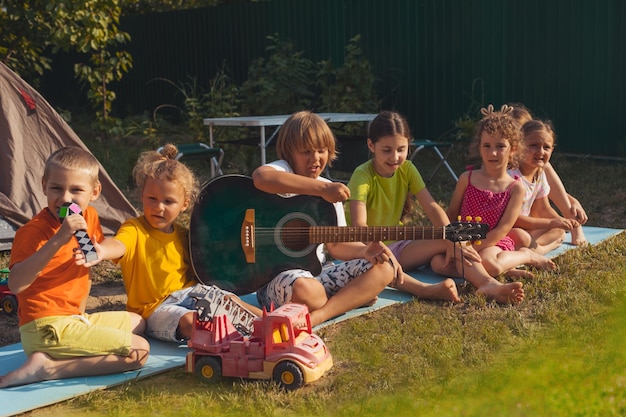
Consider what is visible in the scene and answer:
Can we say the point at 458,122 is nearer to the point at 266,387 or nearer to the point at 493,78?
the point at 493,78

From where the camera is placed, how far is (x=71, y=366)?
336cm

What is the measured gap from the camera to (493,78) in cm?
971

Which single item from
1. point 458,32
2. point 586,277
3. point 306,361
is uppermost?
point 458,32

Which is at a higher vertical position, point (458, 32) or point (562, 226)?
point (458, 32)

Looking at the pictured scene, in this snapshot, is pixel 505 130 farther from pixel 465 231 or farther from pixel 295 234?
pixel 295 234

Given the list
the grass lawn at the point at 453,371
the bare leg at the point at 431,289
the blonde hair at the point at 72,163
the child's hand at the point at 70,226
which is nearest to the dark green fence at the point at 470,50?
the grass lawn at the point at 453,371

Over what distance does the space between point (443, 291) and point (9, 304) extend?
230cm

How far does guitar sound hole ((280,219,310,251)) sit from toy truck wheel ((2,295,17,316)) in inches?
58.2

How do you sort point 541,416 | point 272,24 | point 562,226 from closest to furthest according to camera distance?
1. point 541,416
2. point 562,226
3. point 272,24

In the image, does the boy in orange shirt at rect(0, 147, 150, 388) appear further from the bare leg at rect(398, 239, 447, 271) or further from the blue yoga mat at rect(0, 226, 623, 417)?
the bare leg at rect(398, 239, 447, 271)

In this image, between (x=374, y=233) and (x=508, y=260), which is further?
(x=508, y=260)

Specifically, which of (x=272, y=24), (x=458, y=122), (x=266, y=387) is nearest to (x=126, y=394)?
(x=266, y=387)

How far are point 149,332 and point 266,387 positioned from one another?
32.0 inches

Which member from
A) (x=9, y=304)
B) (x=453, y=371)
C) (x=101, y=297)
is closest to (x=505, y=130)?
(x=453, y=371)
